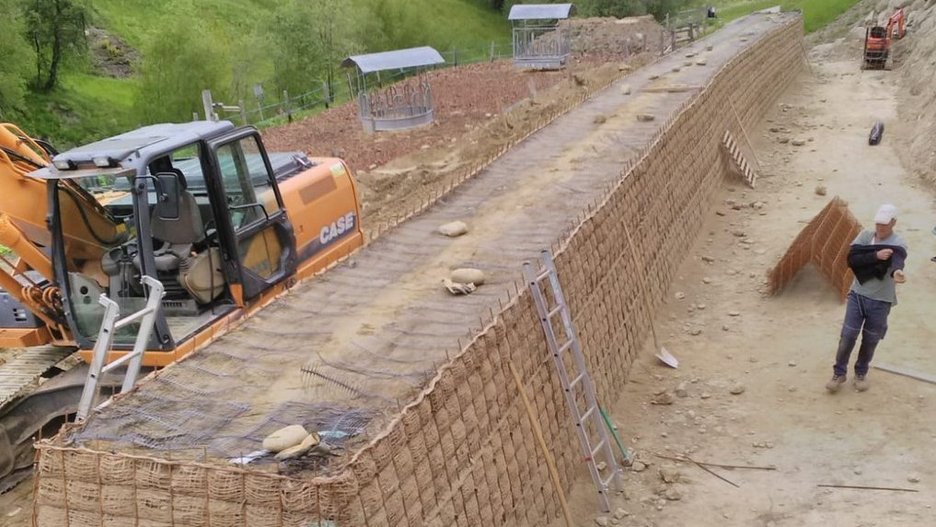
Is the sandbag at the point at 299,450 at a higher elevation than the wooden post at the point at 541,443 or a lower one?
higher

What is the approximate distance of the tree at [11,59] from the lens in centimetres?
3050

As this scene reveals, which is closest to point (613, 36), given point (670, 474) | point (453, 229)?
Result: point (453, 229)

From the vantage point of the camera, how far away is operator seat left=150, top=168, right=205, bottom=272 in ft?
24.3

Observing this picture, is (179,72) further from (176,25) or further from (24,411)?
(24,411)

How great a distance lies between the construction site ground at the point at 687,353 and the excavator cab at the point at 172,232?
2.78 ft

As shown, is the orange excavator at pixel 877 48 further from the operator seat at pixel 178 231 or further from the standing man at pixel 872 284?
the operator seat at pixel 178 231

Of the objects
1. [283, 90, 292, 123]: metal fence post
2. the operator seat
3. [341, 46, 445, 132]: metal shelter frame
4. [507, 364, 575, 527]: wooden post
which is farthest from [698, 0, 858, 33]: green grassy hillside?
the operator seat

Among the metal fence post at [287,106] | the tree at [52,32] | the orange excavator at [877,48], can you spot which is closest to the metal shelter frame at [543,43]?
the metal fence post at [287,106]

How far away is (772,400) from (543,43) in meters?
29.1

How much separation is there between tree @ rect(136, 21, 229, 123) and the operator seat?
26221mm

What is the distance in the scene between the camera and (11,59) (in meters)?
31.1

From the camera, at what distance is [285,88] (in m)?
36.0

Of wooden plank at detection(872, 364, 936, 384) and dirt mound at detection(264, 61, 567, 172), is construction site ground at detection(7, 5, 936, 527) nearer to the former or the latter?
wooden plank at detection(872, 364, 936, 384)

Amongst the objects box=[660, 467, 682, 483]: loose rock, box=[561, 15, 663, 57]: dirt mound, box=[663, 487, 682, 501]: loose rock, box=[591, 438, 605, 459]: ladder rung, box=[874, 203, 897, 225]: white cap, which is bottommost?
box=[663, 487, 682, 501]: loose rock
